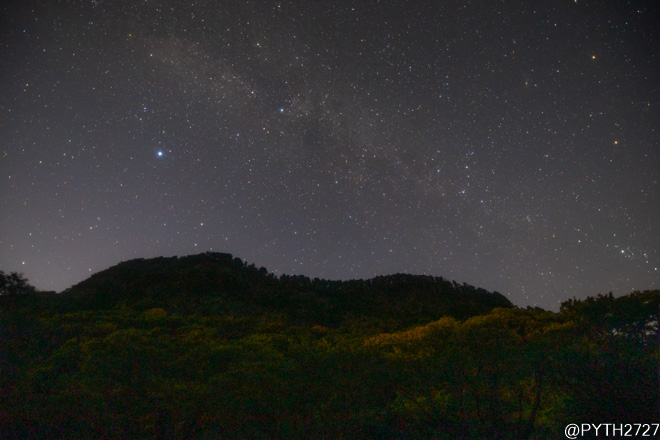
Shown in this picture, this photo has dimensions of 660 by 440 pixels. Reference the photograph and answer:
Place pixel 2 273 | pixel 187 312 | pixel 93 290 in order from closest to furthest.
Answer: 1. pixel 2 273
2. pixel 187 312
3. pixel 93 290

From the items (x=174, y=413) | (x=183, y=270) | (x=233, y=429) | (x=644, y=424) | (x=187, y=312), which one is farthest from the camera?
(x=183, y=270)

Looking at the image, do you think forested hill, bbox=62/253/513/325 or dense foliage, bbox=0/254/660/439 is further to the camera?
forested hill, bbox=62/253/513/325

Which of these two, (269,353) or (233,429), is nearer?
(233,429)

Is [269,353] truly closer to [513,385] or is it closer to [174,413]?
[174,413]

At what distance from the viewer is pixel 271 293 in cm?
3155

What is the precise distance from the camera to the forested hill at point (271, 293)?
28.0 meters

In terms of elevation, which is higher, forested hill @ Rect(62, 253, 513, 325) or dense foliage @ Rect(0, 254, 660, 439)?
forested hill @ Rect(62, 253, 513, 325)

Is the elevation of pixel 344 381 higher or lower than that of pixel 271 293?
lower

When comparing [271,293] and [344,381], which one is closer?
[344,381]

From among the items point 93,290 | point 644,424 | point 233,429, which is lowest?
point 233,429

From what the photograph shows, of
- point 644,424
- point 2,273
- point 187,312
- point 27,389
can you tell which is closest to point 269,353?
point 27,389

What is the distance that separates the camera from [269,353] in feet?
37.9

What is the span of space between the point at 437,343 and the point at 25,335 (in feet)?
51.9

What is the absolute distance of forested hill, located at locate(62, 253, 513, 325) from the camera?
27984 millimetres
